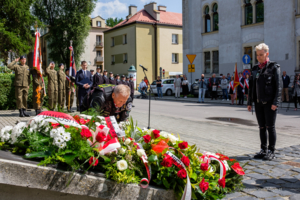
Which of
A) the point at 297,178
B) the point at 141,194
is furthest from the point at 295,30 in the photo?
the point at 141,194

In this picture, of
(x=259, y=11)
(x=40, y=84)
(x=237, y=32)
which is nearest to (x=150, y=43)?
(x=237, y=32)

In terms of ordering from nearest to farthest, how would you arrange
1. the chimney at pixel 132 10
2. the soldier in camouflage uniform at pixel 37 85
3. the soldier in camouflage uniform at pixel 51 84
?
the soldier in camouflage uniform at pixel 37 85 → the soldier in camouflage uniform at pixel 51 84 → the chimney at pixel 132 10

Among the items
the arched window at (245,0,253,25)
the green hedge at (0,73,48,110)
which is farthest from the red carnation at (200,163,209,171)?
the arched window at (245,0,253,25)

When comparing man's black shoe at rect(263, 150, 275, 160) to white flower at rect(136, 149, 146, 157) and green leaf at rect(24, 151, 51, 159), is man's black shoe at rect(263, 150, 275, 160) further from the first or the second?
green leaf at rect(24, 151, 51, 159)

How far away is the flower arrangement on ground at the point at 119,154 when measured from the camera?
2750 millimetres

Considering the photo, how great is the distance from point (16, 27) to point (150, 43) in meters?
23.0

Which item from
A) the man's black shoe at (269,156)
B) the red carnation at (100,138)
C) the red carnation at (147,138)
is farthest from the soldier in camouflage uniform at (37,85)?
the red carnation at (100,138)

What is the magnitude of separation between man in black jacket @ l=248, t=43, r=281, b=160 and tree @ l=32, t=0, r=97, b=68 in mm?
34866

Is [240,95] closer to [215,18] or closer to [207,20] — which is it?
[215,18]

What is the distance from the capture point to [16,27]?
3009 cm

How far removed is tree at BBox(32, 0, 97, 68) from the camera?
38.0 meters

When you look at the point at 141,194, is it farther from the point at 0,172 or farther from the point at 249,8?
the point at 249,8

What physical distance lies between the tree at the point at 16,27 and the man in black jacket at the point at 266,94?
25.9m

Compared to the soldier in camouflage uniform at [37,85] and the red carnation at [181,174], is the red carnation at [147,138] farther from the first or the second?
the soldier in camouflage uniform at [37,85]
